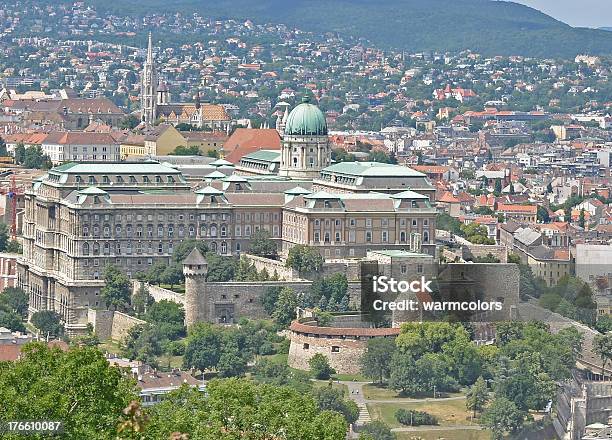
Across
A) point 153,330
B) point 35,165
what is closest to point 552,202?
point 35,165

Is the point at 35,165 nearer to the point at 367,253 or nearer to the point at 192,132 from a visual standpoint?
the point at 192,132

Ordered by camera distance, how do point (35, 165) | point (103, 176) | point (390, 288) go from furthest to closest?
point (35, 165) < point (103, 176) < point (390, 288)

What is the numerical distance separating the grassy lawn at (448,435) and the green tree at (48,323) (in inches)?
782

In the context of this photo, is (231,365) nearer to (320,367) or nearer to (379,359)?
(320,367)

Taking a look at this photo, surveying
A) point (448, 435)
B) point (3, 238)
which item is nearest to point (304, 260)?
point (448, 435)

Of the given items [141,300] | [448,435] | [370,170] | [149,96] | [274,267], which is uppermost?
[149,96]

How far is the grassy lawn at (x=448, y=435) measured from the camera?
6444cm

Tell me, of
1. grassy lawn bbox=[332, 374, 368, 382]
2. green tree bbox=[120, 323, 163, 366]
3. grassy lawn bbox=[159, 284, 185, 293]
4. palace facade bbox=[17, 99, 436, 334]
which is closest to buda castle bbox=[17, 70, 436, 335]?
palace facade bbox=[17, 99, 436, 334]

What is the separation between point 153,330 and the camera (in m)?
77.5

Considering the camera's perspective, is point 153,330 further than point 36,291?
No

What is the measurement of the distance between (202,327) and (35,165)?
159 feet

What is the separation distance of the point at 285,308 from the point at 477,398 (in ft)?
40.5

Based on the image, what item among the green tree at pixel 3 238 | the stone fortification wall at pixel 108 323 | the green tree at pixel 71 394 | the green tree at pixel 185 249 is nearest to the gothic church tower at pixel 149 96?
the green tree at pixel 3 238

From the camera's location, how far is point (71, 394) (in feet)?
125
